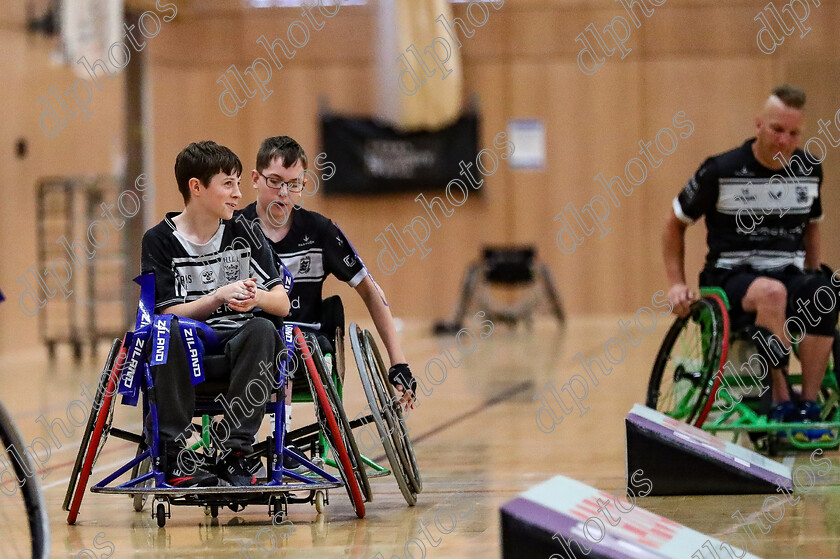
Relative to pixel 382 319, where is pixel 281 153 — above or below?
above

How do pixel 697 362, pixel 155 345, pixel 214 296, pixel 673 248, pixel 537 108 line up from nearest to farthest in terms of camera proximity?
pixel 155 345 → pixel 214 296 → pixel 697 362 → pixel 673 248 → pixel 537 108

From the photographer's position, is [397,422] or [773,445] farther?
[773,445]

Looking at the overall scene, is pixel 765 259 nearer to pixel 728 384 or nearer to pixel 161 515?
pixel 728 384

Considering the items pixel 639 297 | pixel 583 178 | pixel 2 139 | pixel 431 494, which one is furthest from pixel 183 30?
pixel 431 494

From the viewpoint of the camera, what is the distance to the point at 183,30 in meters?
14.3

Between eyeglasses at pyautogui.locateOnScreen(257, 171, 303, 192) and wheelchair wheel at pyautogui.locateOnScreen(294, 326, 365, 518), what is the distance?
0.58m

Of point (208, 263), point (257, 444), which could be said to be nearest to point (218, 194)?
point (208, 263)

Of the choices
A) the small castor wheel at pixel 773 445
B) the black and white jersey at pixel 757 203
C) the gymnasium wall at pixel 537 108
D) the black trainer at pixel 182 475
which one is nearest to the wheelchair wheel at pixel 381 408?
the black trainer at pixel 182 475

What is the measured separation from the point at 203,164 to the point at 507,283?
9196 mm

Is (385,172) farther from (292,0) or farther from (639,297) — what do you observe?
(639,297)

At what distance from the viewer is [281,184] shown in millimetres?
3762

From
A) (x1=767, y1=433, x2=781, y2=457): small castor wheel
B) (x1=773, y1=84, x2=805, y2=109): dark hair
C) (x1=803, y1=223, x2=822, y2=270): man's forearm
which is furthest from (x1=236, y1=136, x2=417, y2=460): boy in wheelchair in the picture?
(x1=803, y1=223, x2=822, y2=270): man's forearm

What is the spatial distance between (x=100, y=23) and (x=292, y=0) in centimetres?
386

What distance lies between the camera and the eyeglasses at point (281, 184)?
12.3 feet
